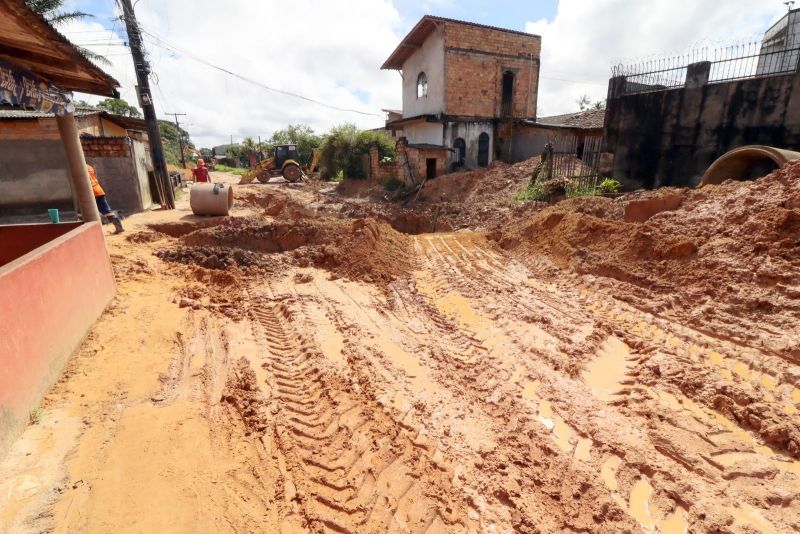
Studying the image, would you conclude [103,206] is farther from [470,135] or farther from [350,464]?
[470,135]

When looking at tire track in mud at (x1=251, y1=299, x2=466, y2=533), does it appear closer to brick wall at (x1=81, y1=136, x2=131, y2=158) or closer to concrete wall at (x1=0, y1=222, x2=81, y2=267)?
Result: concrete wall at (x1=0, y1=222, x2=81, y2=267)

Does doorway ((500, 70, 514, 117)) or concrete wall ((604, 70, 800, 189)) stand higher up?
doorway ((500, 70, 514, 117))

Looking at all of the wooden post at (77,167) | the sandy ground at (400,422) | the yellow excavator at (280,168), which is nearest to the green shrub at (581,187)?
the sandy ground at (400,422)

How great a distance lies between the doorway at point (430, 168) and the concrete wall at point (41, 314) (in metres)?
15.8

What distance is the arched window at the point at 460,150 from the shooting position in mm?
20062

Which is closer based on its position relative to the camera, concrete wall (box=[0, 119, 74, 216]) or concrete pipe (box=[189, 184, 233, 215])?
concrete wall (box=[0, 119, 74, 216])

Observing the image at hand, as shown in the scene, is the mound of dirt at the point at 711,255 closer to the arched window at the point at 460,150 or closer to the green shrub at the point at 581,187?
the green shrub at the point at 581,187

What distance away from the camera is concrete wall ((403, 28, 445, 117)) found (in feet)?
64.3

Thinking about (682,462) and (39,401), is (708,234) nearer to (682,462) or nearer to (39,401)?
(682,462)

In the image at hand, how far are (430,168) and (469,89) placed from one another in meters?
4.76

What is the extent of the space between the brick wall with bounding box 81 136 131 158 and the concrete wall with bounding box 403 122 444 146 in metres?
13.9

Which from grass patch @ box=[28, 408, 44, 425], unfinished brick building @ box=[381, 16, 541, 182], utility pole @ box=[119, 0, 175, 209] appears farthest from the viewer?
unfinished brick building @ box=[381, 16, 541, 182]

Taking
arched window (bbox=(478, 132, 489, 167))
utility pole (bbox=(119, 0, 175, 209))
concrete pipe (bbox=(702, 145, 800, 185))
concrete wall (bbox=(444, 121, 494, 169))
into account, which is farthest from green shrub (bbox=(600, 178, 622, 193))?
utility pole (bbox=(119, 0, 175, 209))

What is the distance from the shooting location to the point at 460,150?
66.2 feet
